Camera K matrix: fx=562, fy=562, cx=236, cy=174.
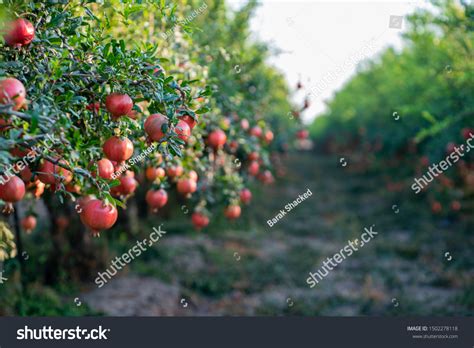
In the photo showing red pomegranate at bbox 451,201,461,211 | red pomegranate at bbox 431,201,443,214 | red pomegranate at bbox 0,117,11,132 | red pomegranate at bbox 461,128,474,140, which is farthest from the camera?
red pomegranate at bbox 431,201,443,214

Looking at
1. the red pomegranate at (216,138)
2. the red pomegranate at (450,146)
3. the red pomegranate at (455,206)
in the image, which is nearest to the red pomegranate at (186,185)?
the red pomegranate at (216,138)

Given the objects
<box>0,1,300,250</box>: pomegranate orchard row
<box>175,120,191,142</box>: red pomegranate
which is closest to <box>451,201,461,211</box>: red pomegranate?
<box>0,1,300,250</box>: pomegranate orchard row

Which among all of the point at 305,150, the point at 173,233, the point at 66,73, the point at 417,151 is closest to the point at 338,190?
the point at 417,151

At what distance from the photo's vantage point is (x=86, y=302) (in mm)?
7184

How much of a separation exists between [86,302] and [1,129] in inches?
192

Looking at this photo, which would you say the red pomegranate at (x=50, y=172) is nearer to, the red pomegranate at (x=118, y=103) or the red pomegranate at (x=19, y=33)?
the red pomegranate at (x=118, y=103)

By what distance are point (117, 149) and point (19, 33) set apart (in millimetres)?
747

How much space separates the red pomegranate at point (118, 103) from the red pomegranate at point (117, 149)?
0.53ft

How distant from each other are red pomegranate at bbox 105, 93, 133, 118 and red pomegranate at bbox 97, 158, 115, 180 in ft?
0.92

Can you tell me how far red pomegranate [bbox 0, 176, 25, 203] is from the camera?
2777mm

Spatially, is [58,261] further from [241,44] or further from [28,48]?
[28,48]

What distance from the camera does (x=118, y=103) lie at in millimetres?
2906

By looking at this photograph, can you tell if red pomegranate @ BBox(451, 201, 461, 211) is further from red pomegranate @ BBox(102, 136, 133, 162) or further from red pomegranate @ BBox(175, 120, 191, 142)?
red pomegranate @ BBox(102, 136, 133, 162)

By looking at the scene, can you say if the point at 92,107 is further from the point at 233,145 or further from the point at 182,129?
the point at 233,145
